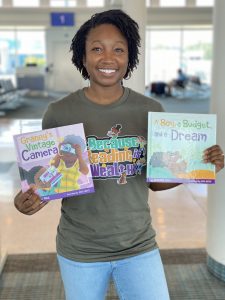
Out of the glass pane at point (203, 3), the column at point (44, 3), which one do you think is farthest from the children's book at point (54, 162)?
the glass pane at point (203, 3)

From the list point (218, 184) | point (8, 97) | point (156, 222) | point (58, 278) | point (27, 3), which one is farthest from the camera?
point (27, 3)

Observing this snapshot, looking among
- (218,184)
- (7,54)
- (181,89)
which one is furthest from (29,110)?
(218,184)

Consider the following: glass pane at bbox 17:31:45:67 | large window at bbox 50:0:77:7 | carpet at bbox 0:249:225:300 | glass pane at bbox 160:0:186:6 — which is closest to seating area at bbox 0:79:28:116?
glass pane at bbox 17:31:45:67

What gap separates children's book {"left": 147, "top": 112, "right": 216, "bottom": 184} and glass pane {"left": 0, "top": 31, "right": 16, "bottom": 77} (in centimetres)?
2116

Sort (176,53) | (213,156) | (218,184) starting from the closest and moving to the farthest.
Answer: (213,156)
(218,184)
(176,53)

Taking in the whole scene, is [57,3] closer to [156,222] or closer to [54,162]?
[156,222]

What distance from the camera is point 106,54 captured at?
143cm

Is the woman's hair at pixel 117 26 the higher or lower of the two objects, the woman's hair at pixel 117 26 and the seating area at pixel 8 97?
the higher

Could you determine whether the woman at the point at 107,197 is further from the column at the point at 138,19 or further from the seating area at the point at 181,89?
the seating area at the point at 181,89

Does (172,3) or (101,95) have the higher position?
(172,3)

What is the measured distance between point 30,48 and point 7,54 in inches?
48.9

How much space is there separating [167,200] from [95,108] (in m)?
3.34

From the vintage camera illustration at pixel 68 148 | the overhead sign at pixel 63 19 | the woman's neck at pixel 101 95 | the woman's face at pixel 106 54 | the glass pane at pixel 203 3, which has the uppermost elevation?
the glass pane at pixel 203 3

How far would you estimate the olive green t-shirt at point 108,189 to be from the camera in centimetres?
143
